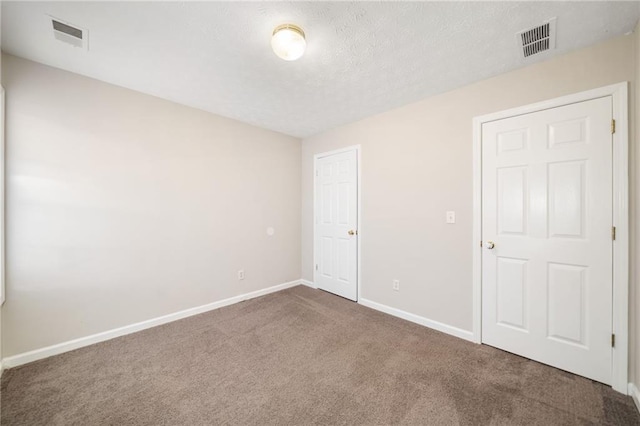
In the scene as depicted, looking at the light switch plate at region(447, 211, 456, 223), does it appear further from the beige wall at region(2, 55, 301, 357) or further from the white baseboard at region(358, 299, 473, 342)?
the beige wall at region(2, 55, 301, 357)

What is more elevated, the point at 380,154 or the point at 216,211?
the point at 380,154

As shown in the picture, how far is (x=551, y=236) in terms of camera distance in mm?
2016

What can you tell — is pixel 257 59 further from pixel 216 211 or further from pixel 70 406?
pixel 70 406

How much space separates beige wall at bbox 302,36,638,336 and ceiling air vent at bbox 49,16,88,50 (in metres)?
2.78

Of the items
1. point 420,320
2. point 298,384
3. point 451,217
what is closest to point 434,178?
point 451,217

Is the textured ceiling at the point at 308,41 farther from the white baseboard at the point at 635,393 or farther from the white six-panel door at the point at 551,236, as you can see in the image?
the white baseboard at the point at 635,393

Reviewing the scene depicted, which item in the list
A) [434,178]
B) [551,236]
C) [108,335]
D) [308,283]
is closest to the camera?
[551,236]

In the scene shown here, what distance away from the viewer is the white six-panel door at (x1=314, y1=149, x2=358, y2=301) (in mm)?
3471

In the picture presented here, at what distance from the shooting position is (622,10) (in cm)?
152

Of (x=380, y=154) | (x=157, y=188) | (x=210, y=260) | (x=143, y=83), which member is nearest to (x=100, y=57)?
(x=143, y=83)

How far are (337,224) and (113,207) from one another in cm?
268

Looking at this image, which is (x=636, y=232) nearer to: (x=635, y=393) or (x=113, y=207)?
(x=635, y=393)

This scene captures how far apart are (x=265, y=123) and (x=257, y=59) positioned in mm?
1509

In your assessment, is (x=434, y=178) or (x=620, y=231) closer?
(x=620, y=231)
